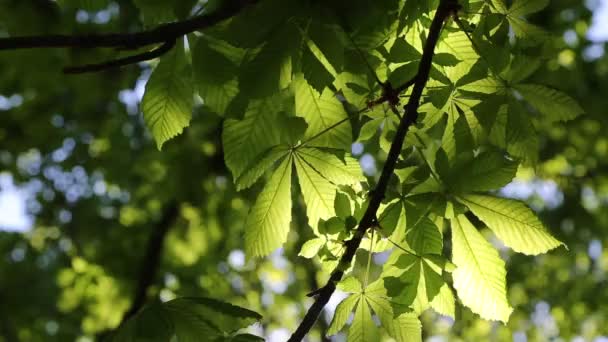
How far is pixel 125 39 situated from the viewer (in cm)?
79

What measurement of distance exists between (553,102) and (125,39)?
3.15 ft

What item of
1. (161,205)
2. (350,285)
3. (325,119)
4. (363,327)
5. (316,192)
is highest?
(325,119)

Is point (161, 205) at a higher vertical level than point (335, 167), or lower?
lower

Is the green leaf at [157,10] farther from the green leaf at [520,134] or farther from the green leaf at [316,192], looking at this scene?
the green leaf at [520,134]

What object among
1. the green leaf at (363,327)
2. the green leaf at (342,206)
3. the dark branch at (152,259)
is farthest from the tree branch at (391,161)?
the dark branch at (152,259)

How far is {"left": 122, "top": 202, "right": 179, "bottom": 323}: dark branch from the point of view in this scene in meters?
4.62

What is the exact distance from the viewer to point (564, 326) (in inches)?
234

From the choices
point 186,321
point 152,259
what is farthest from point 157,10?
point 152,259

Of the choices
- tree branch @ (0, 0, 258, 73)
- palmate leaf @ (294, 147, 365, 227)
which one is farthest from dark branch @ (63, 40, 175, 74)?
palmate leaf @ (294, 147, 365, 227)

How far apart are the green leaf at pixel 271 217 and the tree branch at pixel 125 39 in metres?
0.39

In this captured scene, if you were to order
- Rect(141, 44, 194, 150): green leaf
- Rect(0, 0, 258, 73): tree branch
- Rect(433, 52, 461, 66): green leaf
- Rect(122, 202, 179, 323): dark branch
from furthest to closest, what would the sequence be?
Rect(122, 202, 179, 323): dark branch, Rect(141, 44, 194, 150): green leaf, Rect(433, 52, 461, 66): green leaf, Rect(0, 0, 258, 73): tree branch

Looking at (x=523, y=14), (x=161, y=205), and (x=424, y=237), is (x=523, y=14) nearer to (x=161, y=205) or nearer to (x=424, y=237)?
(x=424, y=237)

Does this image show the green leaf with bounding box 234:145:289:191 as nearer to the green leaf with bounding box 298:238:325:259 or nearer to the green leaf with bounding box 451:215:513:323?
the green leaf with bounding box 298:238:325:259

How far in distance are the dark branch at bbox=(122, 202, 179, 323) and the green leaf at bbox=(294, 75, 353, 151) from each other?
11.1 ft
